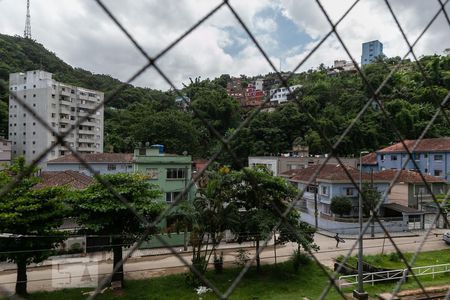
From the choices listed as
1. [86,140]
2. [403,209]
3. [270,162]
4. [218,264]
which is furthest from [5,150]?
[403,209]

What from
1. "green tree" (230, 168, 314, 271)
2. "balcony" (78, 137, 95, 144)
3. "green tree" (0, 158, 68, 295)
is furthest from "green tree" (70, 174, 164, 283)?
"balcony" (78, 137, 95, 144)

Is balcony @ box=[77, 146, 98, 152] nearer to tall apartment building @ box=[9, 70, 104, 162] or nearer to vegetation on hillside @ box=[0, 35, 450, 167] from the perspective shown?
tall apartment building @ box=[9, 70, 104, 162]

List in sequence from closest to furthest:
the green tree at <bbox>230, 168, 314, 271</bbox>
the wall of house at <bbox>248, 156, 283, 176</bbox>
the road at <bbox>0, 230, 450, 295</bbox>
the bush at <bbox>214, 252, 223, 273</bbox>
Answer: the road at <bbox>0, 230, 450, 295</bbox>, the green tree at <bbox>230, 168, 314, 271</bbox>, the bush at <bbox>214, 252, 223, 273</bbox>, the wall of house at <bbox>248, 156, 283, 176</bbox>

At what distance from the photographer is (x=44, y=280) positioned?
→ 8.20 m

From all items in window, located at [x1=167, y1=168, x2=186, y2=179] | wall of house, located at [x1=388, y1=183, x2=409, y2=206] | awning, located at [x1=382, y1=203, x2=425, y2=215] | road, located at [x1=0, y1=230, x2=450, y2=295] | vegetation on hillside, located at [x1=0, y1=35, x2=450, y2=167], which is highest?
vegetation on hillside, located at [x1=0, y1=35, x2=450, y2=167]

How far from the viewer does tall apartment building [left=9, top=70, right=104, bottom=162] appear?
20.0 metres

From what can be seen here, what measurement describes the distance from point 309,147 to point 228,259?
48.1ft

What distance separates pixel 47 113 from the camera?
22.0m

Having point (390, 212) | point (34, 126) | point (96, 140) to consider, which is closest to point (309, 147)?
point (390, 212)

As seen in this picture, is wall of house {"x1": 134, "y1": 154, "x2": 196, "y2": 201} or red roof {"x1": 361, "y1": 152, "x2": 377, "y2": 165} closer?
wall of house {"x1": 134, "y1": 154, "x2": 196, "y2": 201}

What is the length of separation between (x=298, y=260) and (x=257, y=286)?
1.49 m

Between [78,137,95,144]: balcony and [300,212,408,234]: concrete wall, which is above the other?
[78,137,95,144]: balcony

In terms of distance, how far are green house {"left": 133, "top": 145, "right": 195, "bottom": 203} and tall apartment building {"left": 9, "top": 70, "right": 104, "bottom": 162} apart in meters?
8.03

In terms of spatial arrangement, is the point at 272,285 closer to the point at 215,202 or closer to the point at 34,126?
the point at 215,202
